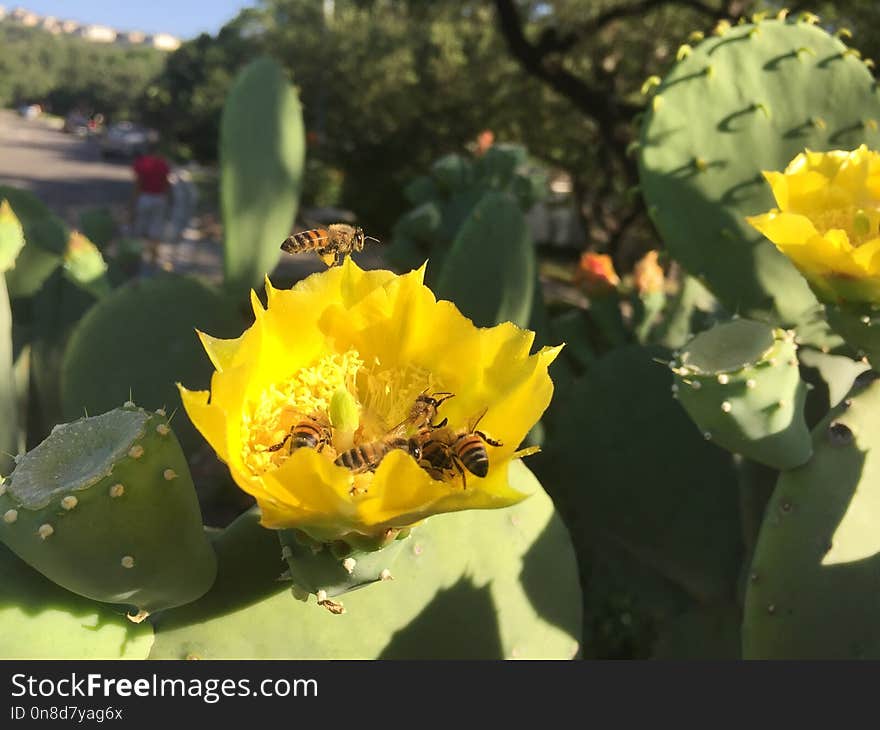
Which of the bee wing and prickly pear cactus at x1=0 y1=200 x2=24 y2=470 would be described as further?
prickly pear cactus at x1=0 y1=200 x2=24 y2=470

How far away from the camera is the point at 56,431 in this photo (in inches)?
37.7

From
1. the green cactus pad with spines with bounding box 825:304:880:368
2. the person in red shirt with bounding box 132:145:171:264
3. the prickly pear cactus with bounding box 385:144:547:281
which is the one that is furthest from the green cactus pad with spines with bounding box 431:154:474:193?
the person in red shirt with bounding box 132:145:171:264

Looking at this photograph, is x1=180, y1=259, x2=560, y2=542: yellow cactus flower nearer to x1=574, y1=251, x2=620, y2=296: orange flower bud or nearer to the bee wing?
the bee wing

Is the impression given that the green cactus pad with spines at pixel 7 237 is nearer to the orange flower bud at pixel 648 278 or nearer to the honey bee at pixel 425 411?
the honey bee at pixel 425 411

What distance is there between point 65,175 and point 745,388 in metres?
21.8

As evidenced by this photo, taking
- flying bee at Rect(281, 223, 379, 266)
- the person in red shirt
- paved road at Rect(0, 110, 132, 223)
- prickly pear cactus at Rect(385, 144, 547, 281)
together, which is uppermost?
flying bee at Rect(281, 223, 379, 266)

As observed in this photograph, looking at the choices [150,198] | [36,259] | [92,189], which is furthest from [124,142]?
[36,259]

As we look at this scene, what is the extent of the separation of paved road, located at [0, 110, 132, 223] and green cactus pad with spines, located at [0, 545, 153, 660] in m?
10.2

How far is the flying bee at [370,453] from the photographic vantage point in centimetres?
81

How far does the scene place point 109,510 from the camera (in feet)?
2.83

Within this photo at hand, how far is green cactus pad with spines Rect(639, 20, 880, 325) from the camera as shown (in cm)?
174

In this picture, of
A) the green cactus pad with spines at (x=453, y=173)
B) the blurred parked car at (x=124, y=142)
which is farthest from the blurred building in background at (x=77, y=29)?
the green cactus pad with spines at (x=453, y=173)

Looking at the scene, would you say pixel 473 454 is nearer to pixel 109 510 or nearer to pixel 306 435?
pixel 306 435

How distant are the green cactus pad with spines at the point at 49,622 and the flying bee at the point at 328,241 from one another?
24.7 inches
